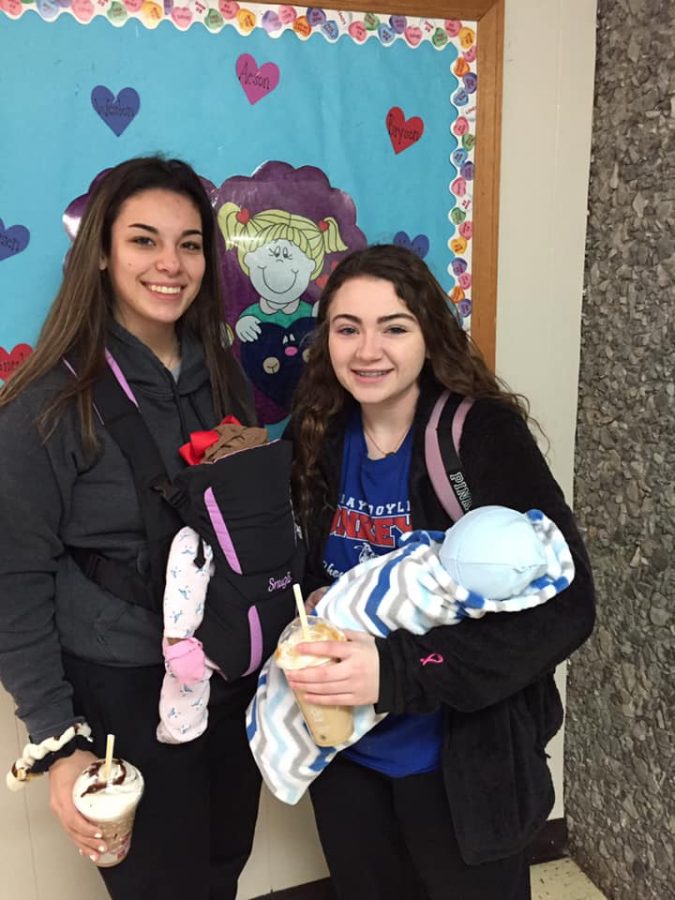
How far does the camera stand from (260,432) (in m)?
1.30

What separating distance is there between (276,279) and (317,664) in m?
0.92

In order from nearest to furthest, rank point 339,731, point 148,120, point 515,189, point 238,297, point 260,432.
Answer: point 339,731 → point 260,432 → point 148,120 → point 238,297 → point 515,189

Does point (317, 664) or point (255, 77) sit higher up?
point (255, 77)

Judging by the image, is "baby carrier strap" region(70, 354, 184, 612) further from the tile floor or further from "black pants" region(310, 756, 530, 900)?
the tile floor

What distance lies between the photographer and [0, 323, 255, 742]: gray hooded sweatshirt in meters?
1.16

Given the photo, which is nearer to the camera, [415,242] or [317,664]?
[317,664]

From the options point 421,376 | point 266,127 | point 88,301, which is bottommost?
point 421,376

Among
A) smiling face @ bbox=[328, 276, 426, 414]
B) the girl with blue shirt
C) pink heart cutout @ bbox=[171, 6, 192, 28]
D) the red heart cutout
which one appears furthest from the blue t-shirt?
pink heart cutout @ bbox=[171, 6, 192, 28]

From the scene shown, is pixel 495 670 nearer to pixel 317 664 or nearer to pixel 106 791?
pixel 317 664

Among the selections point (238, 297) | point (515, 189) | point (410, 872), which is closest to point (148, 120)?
point (238, 297)

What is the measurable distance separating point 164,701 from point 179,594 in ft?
0.61

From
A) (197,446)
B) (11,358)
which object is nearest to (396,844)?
(197,446)

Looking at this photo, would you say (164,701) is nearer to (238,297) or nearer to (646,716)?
(238,297)

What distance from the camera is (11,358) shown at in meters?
1.55
